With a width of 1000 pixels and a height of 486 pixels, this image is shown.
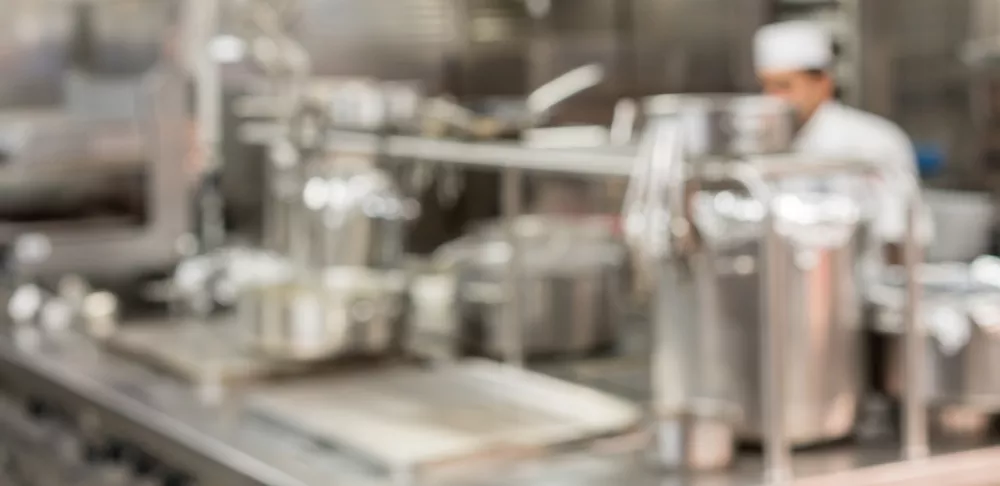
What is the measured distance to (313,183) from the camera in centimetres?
257

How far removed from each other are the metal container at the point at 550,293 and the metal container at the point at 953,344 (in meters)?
0.64

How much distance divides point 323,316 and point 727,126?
37.8 inches

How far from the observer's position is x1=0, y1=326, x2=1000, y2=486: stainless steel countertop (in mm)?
1634

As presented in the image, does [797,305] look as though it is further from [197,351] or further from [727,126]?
[197,351]

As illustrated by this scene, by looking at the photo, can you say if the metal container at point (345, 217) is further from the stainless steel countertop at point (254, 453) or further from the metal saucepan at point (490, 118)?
the stainless steel countertop at point (254, 453)

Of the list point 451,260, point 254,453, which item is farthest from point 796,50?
point 254,453

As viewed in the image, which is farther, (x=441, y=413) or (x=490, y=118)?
(x=490, y=118)

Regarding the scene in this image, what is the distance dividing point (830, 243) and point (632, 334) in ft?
3.02

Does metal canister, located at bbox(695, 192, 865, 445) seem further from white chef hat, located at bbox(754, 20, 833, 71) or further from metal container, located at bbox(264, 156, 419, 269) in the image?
white chef hat, located at bbox(754, 20, 833, 71)

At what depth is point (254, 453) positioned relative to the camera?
1855 millimetres

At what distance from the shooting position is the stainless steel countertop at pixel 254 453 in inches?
64.3

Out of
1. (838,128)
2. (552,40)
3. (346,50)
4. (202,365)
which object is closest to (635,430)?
(202,365)

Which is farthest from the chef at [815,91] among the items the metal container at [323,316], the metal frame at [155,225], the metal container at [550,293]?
the metal frame at [155,225]

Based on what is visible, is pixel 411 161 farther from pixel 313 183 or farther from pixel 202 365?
pixel 202 365
